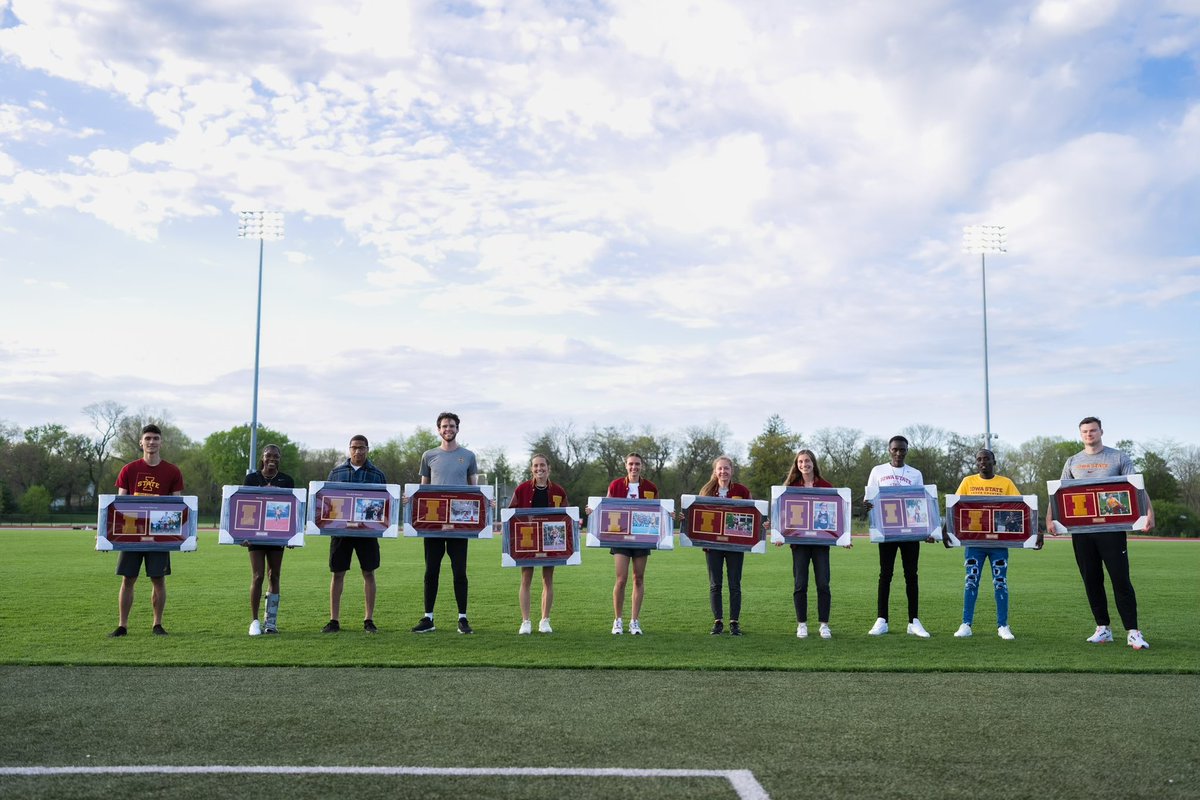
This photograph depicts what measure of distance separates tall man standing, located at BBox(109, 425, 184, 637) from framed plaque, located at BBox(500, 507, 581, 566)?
351 centimetres

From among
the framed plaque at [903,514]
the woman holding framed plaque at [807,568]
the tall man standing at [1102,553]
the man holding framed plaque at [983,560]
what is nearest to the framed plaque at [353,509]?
the woman holding framed plaque at [807,568]

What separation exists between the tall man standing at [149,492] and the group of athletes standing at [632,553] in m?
0.01

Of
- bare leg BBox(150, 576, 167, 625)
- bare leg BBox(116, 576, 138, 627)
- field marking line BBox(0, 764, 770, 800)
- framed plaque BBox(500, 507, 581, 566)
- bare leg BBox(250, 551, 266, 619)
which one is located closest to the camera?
field marking line BBox(0, 764, 770, 800)

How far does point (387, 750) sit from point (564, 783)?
1.19 meters

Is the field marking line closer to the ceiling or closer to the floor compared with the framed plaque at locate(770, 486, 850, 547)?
closer to the floor

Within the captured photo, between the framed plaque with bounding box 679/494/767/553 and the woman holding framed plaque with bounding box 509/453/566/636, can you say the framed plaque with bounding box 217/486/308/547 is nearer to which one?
the woman holding framed plaque with bounding box 509/453/566/636

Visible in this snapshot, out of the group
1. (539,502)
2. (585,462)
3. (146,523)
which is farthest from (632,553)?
(585,462)

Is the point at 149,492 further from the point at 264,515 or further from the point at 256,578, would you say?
the point at 256,578

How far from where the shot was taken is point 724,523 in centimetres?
1034

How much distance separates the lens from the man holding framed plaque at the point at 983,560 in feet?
33.6

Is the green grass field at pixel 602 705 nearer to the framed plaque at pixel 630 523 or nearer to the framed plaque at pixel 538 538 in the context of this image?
the framed plaque at pixel 538 538

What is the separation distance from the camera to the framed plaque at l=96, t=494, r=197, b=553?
992cm

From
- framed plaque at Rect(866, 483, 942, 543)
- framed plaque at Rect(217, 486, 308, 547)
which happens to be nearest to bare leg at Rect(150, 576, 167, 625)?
framed plaque at Rect(217, 486, 308, 547)

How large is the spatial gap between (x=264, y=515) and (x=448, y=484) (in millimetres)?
1985
